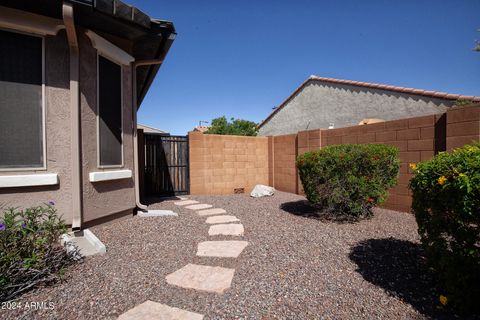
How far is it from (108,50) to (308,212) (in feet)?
17.1

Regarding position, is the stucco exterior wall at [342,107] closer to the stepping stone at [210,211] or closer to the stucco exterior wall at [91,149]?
the stepping stone at [210,211]

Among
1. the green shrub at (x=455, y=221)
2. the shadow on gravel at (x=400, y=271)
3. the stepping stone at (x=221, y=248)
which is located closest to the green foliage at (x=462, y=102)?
the shadow on gravel at (x=400, y=271)

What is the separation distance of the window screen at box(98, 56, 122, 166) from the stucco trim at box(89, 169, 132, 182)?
0.60ft

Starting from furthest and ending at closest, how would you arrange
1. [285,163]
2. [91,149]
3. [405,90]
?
[405,90]
[285,163]
[91,149]

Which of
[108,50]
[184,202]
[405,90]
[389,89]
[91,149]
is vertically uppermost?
[389,89]

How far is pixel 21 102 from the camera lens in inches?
130

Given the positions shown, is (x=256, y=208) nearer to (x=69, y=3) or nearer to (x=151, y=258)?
(x=151, y=258)

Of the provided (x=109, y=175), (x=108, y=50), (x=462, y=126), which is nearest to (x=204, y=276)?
(x=109, y=175)

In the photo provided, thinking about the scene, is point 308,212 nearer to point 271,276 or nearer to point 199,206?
point 199,206

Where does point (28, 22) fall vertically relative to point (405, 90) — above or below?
below

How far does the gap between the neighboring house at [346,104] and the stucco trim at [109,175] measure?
10.8 metres

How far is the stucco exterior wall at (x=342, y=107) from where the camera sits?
9.54 meters

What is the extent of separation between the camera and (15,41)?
129 inches

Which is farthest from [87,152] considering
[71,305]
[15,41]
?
[71,305]
